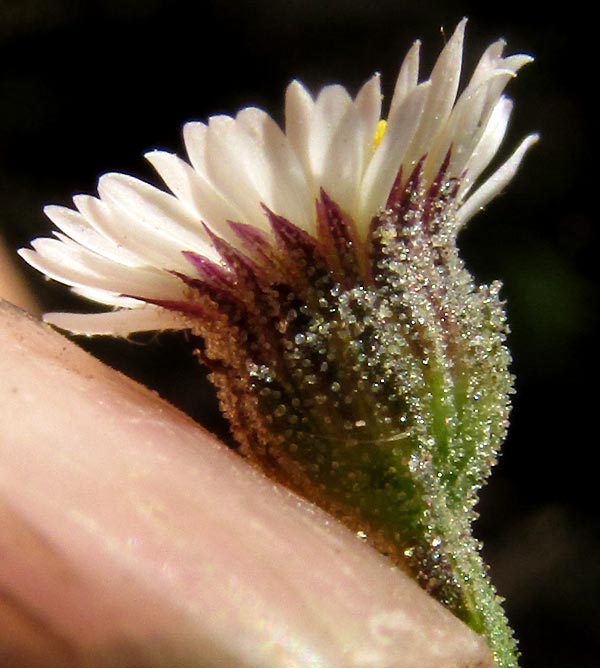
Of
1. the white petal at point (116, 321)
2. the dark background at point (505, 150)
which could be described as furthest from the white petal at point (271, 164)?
the dark background at point (505, 150)

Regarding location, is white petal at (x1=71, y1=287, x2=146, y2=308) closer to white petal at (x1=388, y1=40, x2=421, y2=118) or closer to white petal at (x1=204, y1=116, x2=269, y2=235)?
white petal at (x1=204, y1=116, x2=269, y2=235)

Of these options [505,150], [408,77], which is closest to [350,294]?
[408,77]

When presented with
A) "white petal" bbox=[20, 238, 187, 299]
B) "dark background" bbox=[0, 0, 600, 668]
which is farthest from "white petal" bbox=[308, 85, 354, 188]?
"dark background" bbox=[0, 0, 600, 668]

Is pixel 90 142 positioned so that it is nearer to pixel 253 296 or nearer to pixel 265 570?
pixel 253 296

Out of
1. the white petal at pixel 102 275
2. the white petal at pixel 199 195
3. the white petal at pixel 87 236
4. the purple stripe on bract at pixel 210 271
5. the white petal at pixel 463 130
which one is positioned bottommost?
the white petal at pixel 102 275

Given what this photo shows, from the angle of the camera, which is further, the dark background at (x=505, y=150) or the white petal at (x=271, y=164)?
the dark background at (x=505, y=150)

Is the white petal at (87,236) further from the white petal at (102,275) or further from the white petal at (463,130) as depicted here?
the white petal at (463,130)
